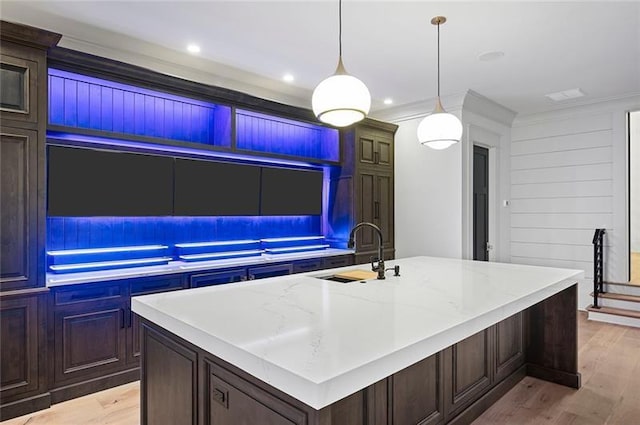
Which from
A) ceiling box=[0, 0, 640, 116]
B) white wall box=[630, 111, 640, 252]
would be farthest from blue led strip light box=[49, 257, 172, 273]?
white wall box=[630, 111, 640, 252]

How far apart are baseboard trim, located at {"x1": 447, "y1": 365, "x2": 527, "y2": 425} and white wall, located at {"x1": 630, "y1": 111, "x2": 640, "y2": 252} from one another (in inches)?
244

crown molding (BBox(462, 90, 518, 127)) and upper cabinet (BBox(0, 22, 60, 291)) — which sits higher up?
crown molding (BBox(462, 90, 518, 127))

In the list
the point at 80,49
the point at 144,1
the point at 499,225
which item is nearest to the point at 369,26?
the point at 144,1

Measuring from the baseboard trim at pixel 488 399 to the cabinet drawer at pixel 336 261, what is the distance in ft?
7.20

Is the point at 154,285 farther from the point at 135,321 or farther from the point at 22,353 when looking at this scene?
the point at 22,353

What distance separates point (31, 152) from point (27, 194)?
291 millimetres

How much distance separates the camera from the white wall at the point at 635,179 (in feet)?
23.9

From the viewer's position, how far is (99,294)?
3.01m

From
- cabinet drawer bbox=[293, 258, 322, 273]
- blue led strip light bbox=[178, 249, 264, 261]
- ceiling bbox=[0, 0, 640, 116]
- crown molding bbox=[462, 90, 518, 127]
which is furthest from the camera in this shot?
crown molding bbox=[462, 90, 518, 127]

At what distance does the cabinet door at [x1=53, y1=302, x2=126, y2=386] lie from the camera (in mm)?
2859

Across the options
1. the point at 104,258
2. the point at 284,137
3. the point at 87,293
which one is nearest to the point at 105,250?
the point at 104,258

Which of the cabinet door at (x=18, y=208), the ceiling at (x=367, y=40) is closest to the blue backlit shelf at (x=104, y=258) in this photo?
the cabinet door at (x=18, y=208)

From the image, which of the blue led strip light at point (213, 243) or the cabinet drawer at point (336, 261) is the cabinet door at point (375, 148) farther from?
the blue led strip light at point (213, 243)

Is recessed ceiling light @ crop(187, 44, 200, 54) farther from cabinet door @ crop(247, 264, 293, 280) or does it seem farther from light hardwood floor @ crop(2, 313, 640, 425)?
light hardwood floor @ crop(2, 313, 640, 425)
